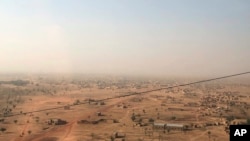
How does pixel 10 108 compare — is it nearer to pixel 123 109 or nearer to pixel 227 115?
pixel 123 109

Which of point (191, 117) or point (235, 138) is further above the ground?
point (235, 138)

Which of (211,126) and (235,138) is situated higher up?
(235,138)

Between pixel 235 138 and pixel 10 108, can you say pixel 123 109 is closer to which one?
pixel 10 108

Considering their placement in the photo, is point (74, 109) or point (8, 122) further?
point (74, 109)

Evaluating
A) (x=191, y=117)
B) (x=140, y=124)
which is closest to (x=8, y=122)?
(x=140, y=124)

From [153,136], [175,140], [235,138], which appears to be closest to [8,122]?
[153,136]

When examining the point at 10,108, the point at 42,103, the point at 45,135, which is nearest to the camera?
the point at 45,135

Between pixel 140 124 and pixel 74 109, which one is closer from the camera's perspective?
pixel 140 124

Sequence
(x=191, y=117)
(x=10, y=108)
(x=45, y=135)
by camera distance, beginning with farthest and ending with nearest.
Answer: (x=10, y=108) < (x=191, y=117) < (x=45, y=135)

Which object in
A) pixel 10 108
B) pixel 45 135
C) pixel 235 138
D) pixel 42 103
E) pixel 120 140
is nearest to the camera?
pixel 235 138
